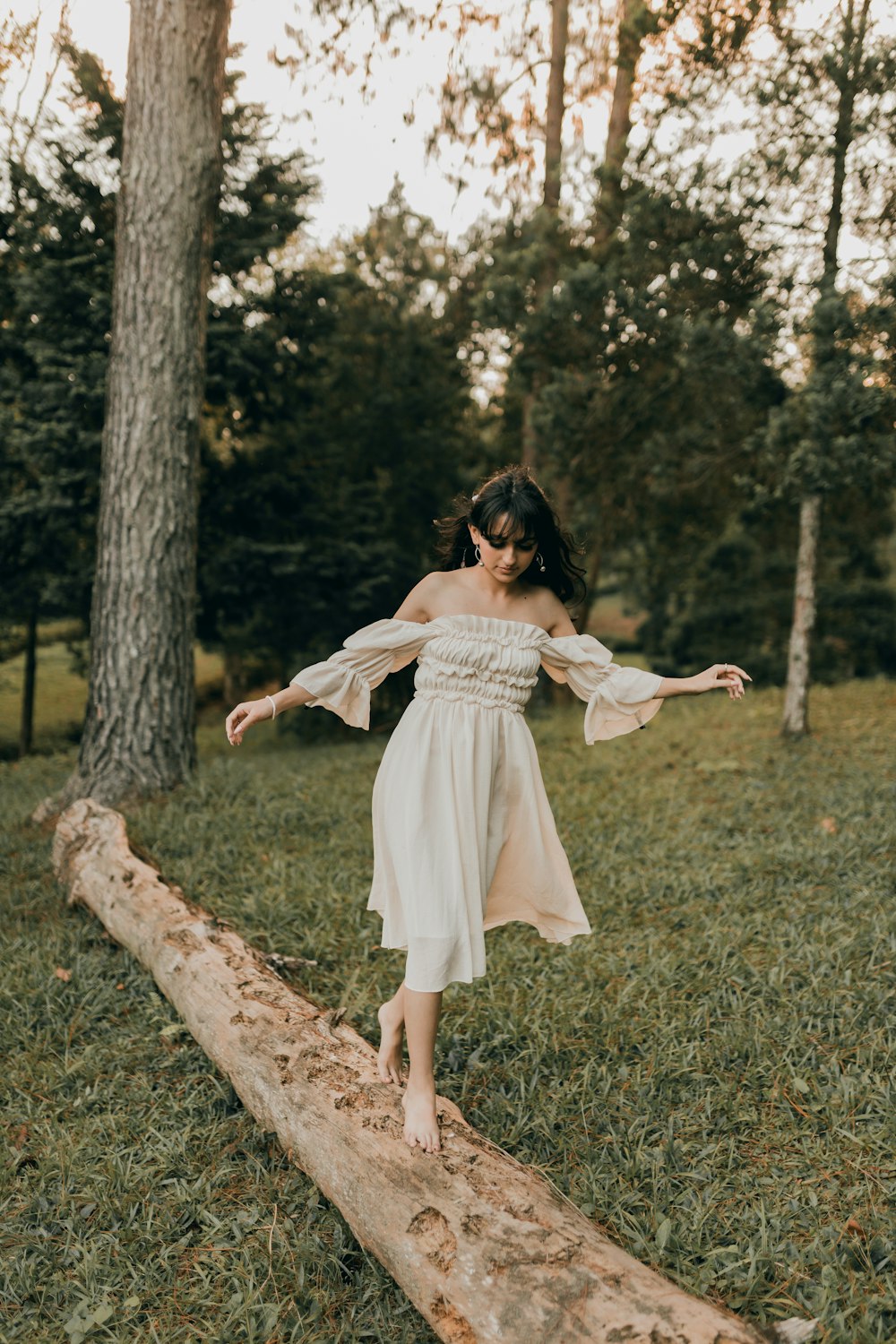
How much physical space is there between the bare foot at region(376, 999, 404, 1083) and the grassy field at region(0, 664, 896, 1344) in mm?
388

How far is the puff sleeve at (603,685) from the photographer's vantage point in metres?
3.08

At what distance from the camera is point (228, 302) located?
10.2 m

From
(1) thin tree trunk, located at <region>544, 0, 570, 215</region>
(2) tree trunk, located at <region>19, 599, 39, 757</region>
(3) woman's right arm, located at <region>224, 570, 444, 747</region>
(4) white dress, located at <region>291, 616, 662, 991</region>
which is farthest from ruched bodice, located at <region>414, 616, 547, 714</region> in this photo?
(2) tree trunk, located at <region>19, 599, 39, 757</region>

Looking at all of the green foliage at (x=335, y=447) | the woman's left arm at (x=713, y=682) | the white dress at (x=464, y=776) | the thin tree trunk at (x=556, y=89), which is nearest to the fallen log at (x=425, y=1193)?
the white dress at (x=464, y=776)

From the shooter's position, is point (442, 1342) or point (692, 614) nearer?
point (442, 1342)

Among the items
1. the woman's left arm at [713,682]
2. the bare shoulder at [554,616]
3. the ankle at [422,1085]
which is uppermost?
the bare shoulder at [554,616]

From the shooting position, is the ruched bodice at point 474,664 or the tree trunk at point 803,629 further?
the tree trunk at point 803,629

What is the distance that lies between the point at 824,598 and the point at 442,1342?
47.5 feet

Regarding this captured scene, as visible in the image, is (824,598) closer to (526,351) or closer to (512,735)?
(526,351)

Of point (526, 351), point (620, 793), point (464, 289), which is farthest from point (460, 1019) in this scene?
point (464, 289)

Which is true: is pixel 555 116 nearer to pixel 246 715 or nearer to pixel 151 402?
pixel 151 402

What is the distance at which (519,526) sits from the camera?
9.44 feet

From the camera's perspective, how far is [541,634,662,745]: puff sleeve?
121 inches

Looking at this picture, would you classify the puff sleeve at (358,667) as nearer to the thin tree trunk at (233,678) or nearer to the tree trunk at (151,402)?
the tree trunk at (151,402)
